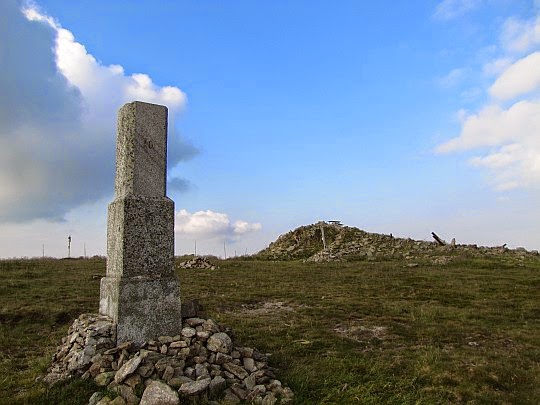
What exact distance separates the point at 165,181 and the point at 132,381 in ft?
9.78

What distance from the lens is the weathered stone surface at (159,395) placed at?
5223 millimetres

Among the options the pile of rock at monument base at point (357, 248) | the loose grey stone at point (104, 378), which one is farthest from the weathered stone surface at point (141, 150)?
the pile of rock at monument base at point (357, 248)

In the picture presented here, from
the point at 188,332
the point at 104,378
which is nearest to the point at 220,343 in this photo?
the point at 188,332

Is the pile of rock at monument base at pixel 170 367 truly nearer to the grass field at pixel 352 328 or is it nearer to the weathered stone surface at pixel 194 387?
the weathered stone surface at pixel 194 387

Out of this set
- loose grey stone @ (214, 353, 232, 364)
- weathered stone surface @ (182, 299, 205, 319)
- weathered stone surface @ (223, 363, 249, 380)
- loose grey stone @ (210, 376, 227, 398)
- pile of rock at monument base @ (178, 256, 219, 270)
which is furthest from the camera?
pile of rock at monument base @ (178, 256, 219, 270)

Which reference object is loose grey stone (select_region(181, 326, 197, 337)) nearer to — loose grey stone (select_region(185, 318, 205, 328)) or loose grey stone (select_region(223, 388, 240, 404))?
loose grey stone (select_region(185, 318, 205, 328))

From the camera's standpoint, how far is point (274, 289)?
15.1 meters

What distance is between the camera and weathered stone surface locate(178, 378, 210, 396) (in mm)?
5387

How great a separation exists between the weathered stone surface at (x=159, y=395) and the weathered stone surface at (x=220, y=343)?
3.41ft

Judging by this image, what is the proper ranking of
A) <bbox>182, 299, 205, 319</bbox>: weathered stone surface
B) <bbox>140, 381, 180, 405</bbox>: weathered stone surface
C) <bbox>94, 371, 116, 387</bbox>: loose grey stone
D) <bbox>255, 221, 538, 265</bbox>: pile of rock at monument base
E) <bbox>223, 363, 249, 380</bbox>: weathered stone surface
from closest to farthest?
<bbox>140, 381, 180, 405</bbox>: weathered stone surface < <bbox>94, 371, 116, 387</bbox>: loose grey stone < <bbox>223, 363, 249, 380</bbox>: weathered stone surface < <bbox>182, 299, 205, 319</bbox>: weathered stone surface < <bbox>255, 221, 538, 265</bbox>: pile of rock at monument base

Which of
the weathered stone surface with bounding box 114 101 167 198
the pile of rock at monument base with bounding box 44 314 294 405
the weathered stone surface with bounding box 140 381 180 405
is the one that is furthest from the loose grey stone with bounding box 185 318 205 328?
the weathered stone surface with bounding box 114 101 167 198

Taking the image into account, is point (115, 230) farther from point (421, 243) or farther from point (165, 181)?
point (421, 243)

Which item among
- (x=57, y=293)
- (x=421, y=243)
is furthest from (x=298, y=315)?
(x=421, y=243)

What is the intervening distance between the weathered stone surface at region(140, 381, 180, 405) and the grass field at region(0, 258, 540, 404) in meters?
0.87
